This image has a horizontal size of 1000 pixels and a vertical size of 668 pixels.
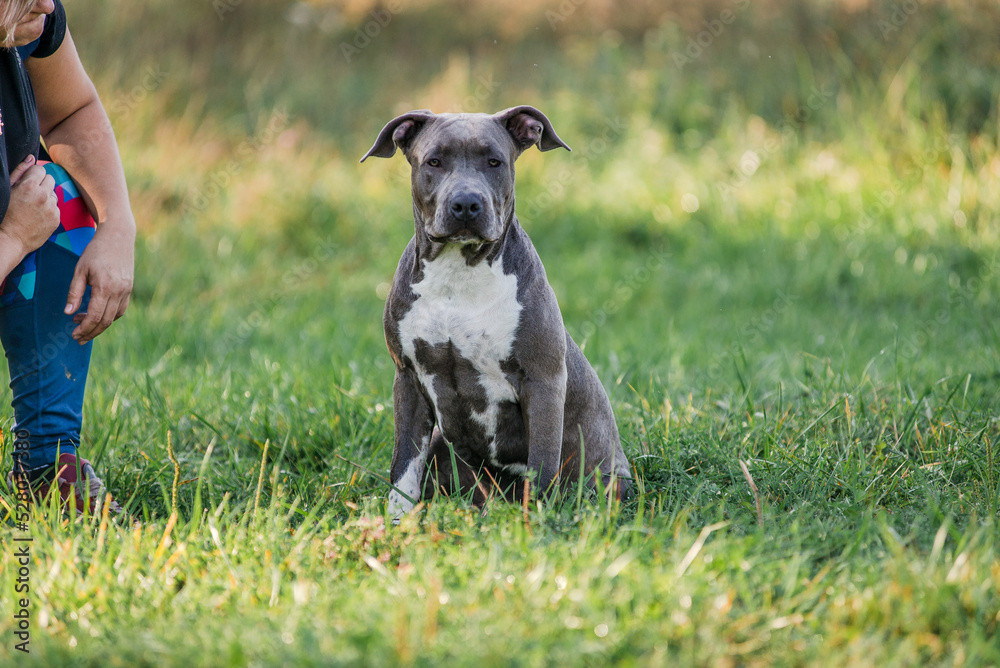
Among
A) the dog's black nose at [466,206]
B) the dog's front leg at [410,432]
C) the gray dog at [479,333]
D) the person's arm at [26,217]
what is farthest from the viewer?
the dog's front leg at [410,432]

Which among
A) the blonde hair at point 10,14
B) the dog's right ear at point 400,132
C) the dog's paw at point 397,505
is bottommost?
the dog's paw at point 397,505

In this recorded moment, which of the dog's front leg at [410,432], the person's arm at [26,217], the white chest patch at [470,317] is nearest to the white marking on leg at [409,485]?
the dog's front leg at [410,432]

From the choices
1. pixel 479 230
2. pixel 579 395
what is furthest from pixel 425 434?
pixel 479 230

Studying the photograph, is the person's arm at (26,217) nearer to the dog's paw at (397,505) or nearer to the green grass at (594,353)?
the green grass at (594,353)

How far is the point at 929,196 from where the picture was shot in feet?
21.9

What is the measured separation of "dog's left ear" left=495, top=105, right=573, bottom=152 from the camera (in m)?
2.96

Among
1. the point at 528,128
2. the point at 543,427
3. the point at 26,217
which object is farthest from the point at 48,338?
the point at 528,128

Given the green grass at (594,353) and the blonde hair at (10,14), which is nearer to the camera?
the green grass at (594,353)

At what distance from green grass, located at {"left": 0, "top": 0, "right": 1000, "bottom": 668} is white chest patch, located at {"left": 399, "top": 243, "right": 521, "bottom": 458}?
45cm

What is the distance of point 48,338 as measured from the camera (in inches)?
107

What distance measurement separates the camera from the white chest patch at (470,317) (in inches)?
109

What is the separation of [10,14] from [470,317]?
1.52m

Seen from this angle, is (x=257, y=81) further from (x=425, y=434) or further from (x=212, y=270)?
(x=425, y=434)

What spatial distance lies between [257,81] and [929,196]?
21.8 ft
